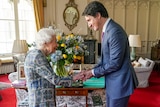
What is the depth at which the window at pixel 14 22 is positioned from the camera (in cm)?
637

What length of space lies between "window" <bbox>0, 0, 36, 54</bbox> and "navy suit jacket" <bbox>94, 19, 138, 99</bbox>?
5634 mm

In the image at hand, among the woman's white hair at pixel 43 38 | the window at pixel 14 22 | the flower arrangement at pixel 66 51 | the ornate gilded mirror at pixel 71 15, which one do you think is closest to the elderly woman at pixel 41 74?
the woman's white hair at pixel 43 38

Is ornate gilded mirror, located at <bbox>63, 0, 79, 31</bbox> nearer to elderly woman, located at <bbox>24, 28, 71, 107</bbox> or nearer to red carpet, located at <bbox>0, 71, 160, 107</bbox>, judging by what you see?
red carpet, located at <bbox>0, 71, 160, 107</bbox>

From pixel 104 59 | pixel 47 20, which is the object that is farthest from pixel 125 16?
pixel 104 59

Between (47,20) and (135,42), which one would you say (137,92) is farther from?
(47,20)

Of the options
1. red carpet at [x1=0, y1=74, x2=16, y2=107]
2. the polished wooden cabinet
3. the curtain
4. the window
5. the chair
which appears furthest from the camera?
the polished wooden cabinet

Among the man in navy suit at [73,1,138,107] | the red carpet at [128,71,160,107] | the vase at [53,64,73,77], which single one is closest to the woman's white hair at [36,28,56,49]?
the man in navy suit at [73,1,138,107]

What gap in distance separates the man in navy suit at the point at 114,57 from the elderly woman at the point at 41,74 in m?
0.38

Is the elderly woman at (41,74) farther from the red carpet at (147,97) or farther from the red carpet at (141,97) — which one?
the red carpet at (147,97)

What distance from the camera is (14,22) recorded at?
6.55 m

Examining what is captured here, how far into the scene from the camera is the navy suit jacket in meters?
1.48

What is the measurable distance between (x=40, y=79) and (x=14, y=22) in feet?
18.4

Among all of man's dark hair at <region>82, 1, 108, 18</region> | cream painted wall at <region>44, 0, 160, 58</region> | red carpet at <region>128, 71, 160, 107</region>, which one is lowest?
red carpet at <region>128, 71, 160, 107</region>

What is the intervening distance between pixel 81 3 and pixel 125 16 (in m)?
1.97
